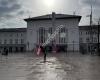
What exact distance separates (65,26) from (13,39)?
1455 inches

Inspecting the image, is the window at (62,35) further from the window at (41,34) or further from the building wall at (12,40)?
the building wall at (12,40)

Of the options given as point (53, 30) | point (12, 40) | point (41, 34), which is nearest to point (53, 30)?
point (53, 30)

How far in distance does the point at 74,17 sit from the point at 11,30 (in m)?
41.6

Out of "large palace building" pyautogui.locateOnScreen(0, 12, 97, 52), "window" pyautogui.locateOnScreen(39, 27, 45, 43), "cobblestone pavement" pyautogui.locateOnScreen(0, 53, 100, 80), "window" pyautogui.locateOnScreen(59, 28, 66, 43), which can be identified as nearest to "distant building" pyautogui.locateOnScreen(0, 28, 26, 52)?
"large palace building" pyautogui.locateOnScreen(0, 12, 97, 52)

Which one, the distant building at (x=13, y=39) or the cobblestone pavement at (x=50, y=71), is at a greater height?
the distant building at (x=13, y=39)

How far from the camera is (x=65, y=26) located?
98.9 meters

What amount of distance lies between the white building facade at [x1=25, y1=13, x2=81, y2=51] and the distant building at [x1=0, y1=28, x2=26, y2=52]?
20405mm

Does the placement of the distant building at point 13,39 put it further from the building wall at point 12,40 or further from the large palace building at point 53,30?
the large palace building at point 53,30

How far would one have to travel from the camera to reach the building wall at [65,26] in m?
98.2

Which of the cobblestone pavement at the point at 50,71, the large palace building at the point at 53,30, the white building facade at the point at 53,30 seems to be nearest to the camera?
the cobblestone pavement at the point at 50,71

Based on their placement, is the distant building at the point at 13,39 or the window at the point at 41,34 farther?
the distant building at the point at 13,39

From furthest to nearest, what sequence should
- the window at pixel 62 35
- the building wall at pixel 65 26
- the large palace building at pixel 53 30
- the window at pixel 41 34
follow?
the window at pixel 41 34, the building wall at pixel 65 26, the large palace building at pixel 53 30, the window at pixel 62 35

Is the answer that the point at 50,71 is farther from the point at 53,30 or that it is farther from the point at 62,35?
the point at 53,30

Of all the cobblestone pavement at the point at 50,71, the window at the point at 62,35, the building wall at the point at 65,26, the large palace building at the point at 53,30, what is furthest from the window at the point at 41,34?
the cobblestone pavement at the point at 50,71
